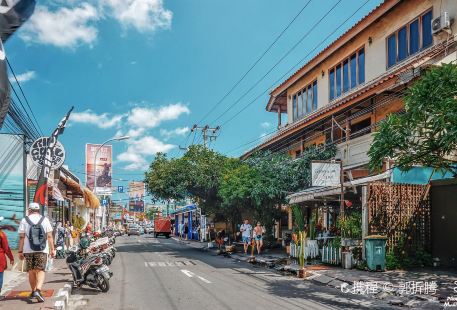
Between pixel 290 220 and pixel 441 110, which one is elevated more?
pixel 441 110

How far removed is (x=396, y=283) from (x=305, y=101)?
18.3m

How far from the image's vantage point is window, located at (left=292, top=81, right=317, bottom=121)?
27.9 meters

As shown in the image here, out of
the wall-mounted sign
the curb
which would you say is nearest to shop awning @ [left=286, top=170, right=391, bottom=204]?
the wall-mounted sign

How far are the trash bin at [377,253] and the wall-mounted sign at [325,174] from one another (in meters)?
2.43

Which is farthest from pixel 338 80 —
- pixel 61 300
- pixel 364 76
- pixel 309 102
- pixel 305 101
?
pixel 61 300

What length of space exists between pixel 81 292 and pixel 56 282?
1462 mm

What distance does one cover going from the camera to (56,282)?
12156mm

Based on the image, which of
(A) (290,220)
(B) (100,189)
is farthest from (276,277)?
(B) (100,189)

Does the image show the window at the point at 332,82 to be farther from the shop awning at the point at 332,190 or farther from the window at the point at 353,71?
the shop awning at the point at 332,190

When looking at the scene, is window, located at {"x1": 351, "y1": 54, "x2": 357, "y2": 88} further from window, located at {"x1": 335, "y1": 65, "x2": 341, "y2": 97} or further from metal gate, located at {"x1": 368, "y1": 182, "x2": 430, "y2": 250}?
metal gate, located at {"x1": 368, "y1": 182, "x2": 430, "y2": 250}

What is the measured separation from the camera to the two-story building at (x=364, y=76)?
1705 cm

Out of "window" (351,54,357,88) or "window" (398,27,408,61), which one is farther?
"window" (351,54,357,88)

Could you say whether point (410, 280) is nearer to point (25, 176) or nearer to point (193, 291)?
point (193, 291)

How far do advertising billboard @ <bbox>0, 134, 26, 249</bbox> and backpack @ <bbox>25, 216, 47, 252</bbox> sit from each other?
9760 millimetres
